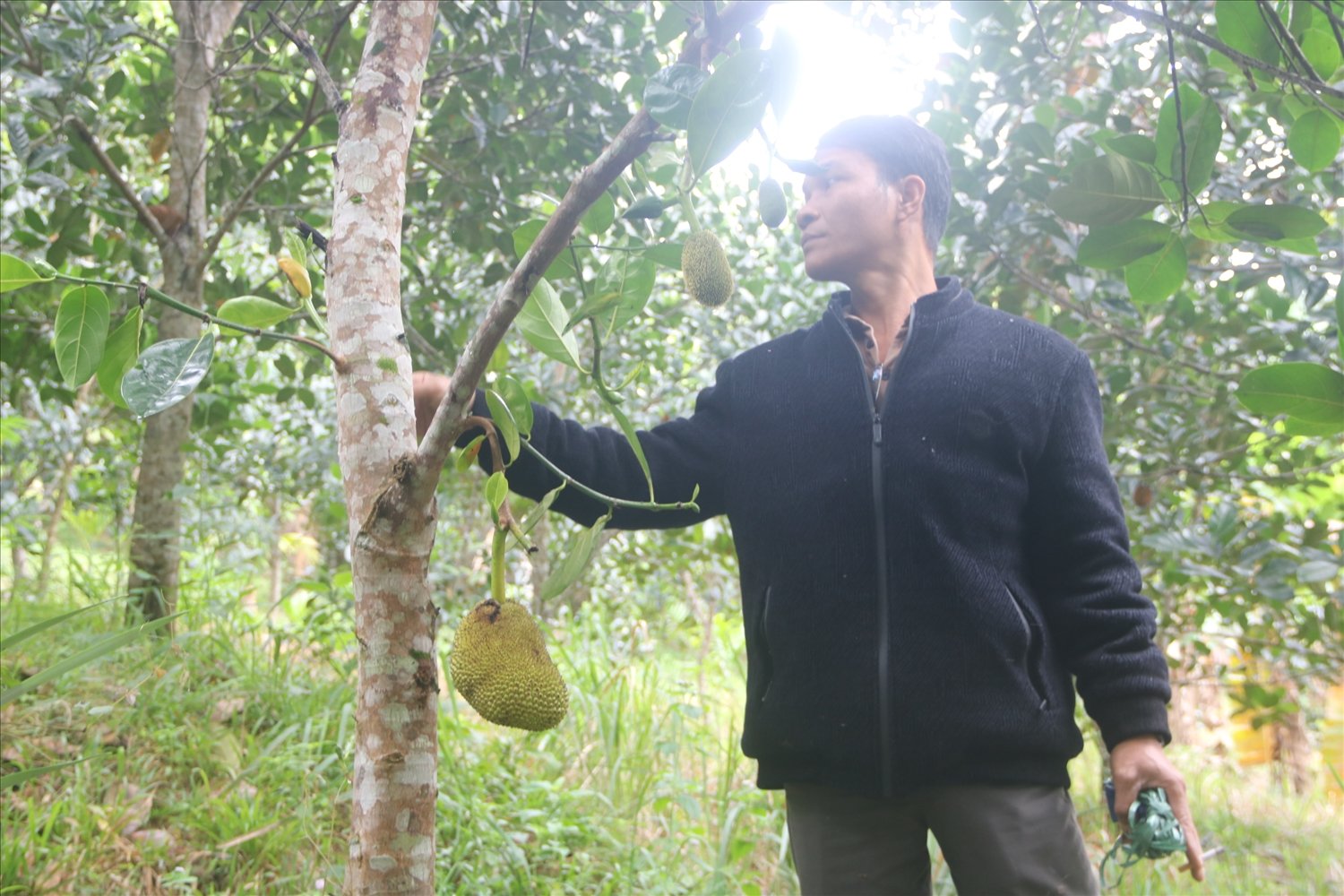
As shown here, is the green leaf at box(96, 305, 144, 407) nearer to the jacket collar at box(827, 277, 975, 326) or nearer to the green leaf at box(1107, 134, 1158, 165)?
the green leaf at box(1107, 134, 1158, 165)

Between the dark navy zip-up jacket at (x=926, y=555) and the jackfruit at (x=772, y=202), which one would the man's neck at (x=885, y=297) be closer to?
the dark navy zip-up jacket at (x=926, y=555)

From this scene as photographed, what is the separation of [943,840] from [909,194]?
98cm

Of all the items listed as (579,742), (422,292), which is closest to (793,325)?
(422,292)

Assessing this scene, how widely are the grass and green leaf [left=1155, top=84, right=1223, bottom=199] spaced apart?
4.02 ft

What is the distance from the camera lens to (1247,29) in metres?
0.89

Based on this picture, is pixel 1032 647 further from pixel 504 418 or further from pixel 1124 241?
pixel 504 418

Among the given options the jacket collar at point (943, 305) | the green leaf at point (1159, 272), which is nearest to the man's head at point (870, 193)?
the jacket collar at point (943, 305)

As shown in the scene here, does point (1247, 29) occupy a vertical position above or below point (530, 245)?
above

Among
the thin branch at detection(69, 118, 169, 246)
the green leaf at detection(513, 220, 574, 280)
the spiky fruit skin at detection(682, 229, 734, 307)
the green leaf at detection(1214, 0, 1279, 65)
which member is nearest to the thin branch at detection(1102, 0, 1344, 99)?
the green leaf at detection(1214, 0, 1279, 65)

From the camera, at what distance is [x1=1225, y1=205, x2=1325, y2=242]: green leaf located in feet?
2.85

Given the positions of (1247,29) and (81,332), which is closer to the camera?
(81,332)

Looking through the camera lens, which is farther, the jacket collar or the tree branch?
the jacket collar

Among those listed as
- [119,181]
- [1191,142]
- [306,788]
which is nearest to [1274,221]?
[1191,142]

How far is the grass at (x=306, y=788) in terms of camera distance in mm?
1636
